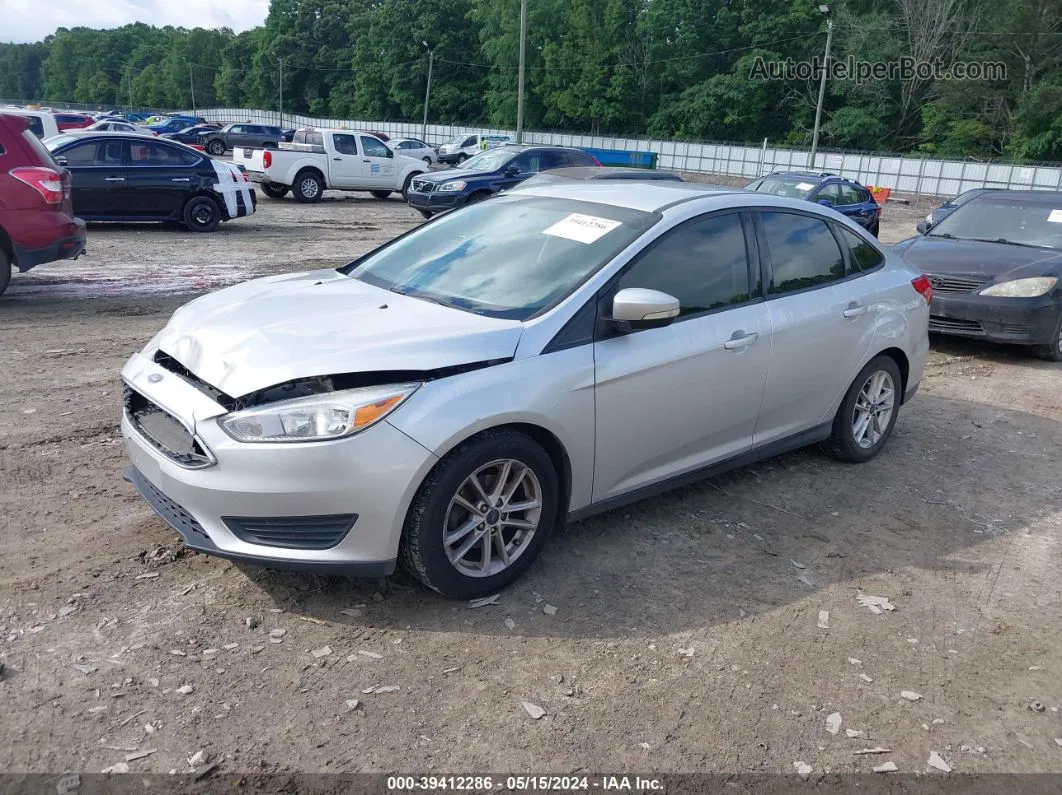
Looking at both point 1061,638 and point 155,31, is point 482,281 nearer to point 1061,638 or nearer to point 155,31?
point 1061,638

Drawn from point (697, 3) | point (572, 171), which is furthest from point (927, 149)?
point (572, 171)

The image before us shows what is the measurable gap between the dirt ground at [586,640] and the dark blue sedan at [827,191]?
478 inches

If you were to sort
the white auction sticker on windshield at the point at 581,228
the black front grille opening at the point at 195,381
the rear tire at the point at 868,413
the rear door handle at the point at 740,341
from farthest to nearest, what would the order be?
the rear tire at the point at 868,413, the rear door handle at the point at 740,341, the white auction sticker on windshield at the point at 581,228, the black front grille opening at the point at 195,381

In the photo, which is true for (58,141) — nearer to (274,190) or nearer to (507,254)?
(274,190)

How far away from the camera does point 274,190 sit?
75.5 ft

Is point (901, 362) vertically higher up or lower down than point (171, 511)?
higher up

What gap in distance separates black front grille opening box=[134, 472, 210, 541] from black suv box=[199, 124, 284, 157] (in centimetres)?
4201

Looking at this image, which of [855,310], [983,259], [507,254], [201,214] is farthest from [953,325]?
[201,214]

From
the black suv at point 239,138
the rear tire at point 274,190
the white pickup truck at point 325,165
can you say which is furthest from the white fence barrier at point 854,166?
the rear tire at point 274,190

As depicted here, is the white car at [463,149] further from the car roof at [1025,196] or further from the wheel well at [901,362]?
the wheel well at [901,362]

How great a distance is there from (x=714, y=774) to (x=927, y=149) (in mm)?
66070

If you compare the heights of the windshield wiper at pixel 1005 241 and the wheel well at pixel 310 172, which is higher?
the windshield wiper at pixel 1005 241

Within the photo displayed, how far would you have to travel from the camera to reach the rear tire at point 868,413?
224 inches

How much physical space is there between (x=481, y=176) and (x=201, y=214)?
6.38 m
